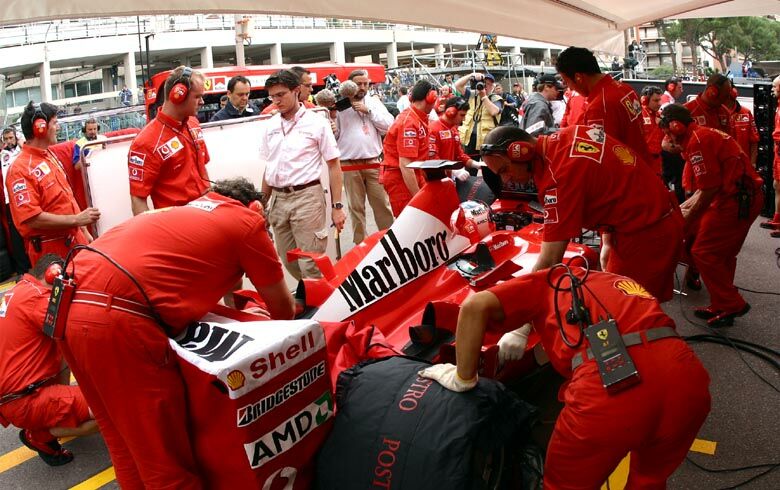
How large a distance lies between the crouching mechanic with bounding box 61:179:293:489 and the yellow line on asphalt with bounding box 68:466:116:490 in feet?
3.12

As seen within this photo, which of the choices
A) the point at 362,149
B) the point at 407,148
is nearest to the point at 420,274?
the point at 407,148

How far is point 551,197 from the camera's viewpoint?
382cm

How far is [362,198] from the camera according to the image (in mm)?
8336

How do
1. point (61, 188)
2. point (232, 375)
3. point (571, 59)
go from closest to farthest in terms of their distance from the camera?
point (232, 375), point (571, 59), point (61, 188)

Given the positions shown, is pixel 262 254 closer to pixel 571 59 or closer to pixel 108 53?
pixel 571 59

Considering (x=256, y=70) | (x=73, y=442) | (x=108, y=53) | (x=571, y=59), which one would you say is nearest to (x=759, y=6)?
(x=571, y=59)

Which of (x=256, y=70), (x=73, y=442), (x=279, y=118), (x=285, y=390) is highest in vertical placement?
(x=256, y=70)

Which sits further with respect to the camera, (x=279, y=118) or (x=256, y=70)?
(x=256, y=70)

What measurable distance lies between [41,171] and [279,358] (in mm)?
3656

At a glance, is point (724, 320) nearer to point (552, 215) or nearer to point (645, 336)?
point (552, 215)

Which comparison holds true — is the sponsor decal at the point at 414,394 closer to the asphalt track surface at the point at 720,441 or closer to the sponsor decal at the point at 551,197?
the asphalt track surface at the point at 720,441

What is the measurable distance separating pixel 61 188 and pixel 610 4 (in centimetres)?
478

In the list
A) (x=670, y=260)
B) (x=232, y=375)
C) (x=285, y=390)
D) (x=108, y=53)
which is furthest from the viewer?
(x=108, y=53)

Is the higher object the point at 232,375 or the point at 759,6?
the point at 759,6
